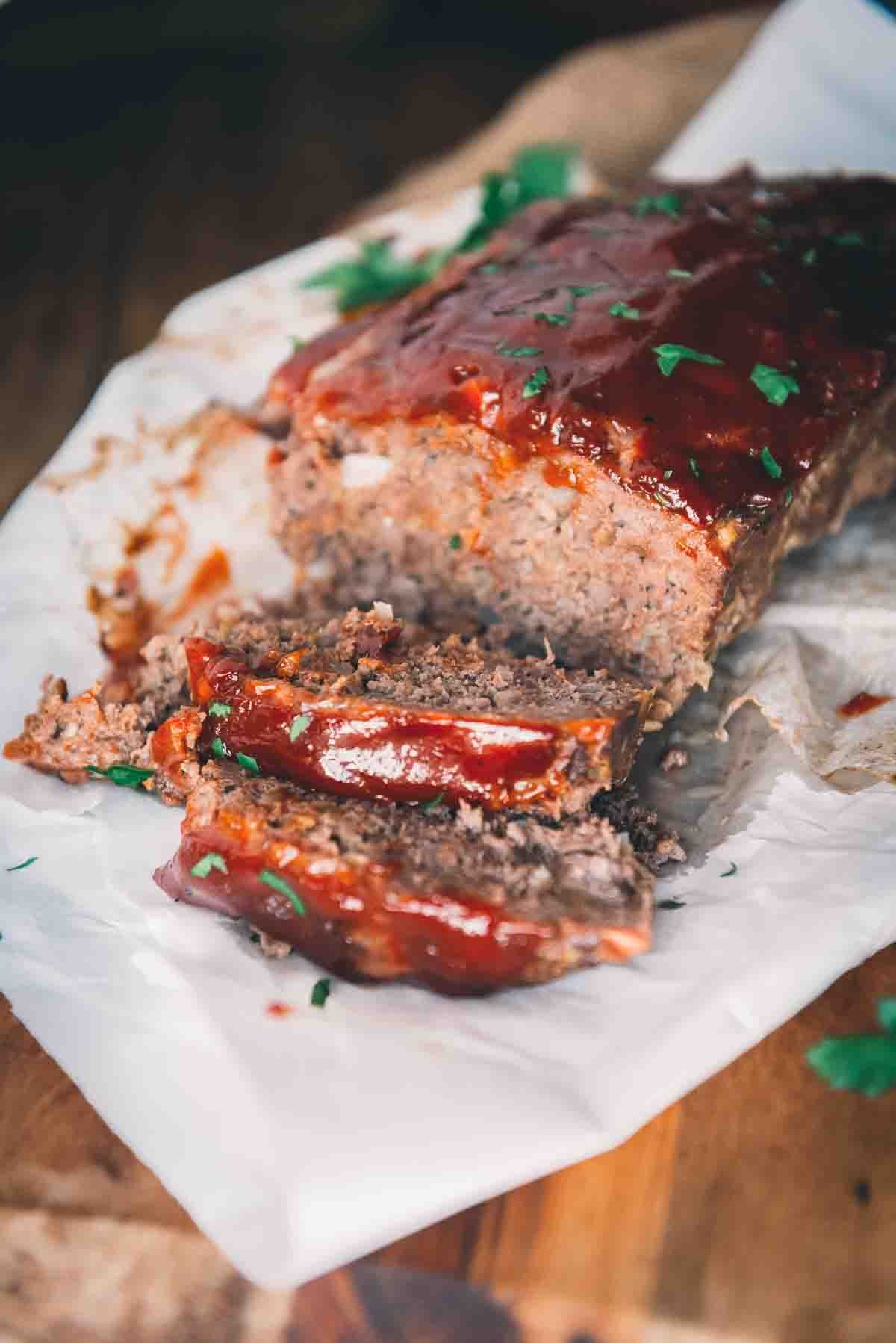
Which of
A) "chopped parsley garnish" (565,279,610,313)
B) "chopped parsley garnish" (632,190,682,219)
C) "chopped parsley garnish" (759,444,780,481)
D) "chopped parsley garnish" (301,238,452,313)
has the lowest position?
"chopped parsley garnish" (301,238,452,313)

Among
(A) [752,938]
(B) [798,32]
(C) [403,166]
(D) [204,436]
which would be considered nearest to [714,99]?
(B) [798,32]

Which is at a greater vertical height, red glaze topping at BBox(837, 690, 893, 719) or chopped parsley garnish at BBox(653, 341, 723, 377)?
chopped parsley garnish at BBox(653, 341, 723, 377)

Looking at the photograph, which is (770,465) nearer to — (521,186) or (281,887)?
(281,887)

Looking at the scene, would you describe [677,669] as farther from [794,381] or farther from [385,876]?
[385,876]

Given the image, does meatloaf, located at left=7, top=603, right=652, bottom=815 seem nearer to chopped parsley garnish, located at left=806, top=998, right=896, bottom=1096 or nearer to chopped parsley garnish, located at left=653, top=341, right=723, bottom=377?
chopped parsley garnish, located at left=806, top=998, right=896, bottom=1096

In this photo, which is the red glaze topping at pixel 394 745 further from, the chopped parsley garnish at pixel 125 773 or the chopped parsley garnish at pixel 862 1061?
the chopped parsley garnish at pixel 862 1061

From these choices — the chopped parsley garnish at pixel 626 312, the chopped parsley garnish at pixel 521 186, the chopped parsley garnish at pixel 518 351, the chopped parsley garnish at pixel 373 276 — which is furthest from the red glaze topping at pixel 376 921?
the chopped parsley garnish at pixel 521 186

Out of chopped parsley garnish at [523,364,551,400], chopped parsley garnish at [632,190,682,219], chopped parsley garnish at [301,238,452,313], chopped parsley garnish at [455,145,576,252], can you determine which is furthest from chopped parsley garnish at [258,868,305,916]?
chopped parsley garnish at [455,145,576,252]
